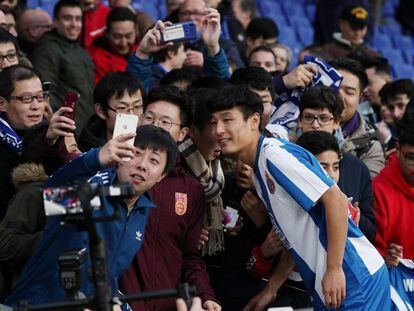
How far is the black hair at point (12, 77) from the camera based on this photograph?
579 centimetres

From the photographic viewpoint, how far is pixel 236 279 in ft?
18.7

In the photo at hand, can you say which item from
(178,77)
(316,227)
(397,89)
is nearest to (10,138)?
(178,77)

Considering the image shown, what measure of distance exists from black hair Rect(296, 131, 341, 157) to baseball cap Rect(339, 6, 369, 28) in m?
4.99

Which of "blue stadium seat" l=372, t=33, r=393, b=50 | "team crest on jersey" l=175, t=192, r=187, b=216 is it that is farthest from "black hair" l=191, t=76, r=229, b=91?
"blue stadium seat" l=372, t=33, r=393, b=50

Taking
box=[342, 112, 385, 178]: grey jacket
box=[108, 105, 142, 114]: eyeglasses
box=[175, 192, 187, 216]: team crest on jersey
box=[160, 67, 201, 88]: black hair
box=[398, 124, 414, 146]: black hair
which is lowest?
box=[342, 112, 385, 178]: grey jacket

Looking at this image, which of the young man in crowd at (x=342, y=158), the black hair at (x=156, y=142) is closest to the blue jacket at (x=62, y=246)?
the black hair at (x=156, y=142)

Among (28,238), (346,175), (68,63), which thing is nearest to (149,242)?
(28,238)

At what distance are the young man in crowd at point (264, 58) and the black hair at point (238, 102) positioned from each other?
2.85 metres

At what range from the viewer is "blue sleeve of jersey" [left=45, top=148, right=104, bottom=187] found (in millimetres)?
4383

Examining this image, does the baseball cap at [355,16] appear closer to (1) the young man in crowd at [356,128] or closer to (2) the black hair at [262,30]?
(2) the black hair at [262,30]

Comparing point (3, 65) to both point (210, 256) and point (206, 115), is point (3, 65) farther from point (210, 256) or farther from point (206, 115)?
point (210, 256)

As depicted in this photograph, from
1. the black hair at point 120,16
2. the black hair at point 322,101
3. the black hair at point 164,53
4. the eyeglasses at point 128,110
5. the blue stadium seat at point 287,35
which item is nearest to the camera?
the eyeglasses at point 128,110

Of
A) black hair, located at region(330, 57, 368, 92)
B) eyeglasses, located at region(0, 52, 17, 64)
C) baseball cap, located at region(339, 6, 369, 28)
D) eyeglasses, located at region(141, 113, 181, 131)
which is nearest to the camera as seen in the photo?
eyeglasses, located at region(141, 113, 181, 131)

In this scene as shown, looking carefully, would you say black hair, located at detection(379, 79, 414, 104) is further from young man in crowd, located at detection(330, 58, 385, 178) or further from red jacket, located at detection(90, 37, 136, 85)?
red jacket, located at detection(90, 37, 136, 85)
